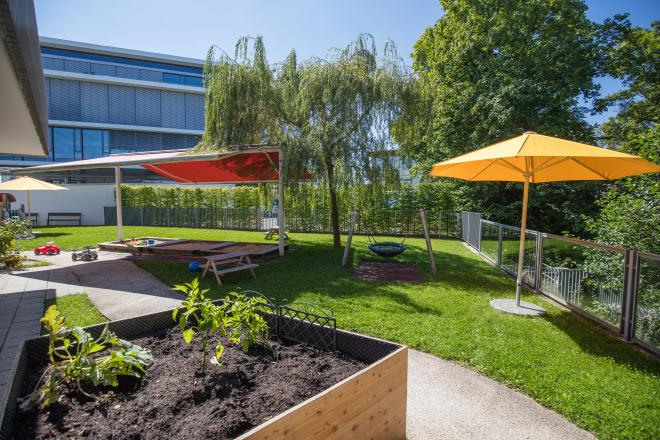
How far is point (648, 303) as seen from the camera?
4.13m

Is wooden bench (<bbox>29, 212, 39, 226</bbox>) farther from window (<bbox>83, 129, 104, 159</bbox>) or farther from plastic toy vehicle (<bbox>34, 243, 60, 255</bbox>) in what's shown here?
window (<bbox>83, 129, 104, 159</bbox>)

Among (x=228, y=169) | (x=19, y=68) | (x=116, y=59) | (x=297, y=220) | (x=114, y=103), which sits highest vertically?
(x=116, y=59)

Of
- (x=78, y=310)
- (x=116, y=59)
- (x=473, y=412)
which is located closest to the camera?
(x=473, y=412)

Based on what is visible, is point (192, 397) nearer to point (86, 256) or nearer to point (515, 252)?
point (515, 252)

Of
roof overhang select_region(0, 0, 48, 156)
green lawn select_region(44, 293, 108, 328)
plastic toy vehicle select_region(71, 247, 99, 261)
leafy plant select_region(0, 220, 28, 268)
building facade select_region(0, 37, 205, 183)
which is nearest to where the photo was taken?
roof overhang select_region(0, 0, 48, 156)

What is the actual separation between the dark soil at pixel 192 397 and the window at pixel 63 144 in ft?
124

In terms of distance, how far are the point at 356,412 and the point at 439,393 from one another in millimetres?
1289

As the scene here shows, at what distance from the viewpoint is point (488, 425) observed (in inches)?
107

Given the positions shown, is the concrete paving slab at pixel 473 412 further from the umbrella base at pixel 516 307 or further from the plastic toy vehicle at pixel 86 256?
the plastic toy vehicle at pixel 86 256

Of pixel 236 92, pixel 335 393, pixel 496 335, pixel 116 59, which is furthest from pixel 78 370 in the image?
pixel 116 59

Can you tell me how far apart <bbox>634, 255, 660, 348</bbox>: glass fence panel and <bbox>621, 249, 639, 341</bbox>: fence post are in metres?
0.04

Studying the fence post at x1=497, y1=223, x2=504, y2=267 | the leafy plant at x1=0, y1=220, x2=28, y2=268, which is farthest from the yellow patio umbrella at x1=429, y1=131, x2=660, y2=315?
the leafy plant at x1=0, y1=220, x2=28, y2=268

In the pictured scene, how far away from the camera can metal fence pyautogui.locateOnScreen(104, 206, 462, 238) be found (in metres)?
16.6

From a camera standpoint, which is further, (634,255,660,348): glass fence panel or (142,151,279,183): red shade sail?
(142,151,279,183): red shade sail
